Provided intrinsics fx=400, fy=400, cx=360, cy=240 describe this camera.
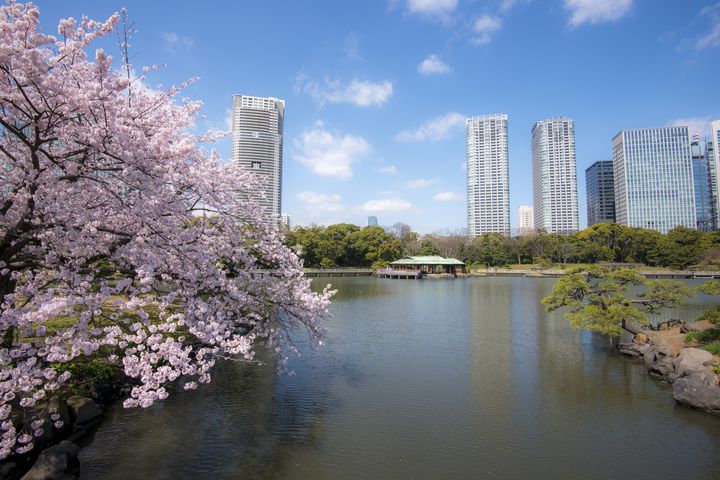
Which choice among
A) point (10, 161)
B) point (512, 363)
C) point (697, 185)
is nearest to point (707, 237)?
point (697, 185)

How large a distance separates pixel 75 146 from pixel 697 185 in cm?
11659

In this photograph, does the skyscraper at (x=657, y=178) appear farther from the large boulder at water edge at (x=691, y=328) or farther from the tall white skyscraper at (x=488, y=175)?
the large boulder at water edge at (x=691, y=328)

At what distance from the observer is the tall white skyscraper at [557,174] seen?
117125 mm

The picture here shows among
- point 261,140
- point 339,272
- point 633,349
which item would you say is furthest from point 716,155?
point 633,349

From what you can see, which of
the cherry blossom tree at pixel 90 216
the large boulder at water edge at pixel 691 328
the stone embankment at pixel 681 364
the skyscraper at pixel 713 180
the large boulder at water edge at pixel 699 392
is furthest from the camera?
the skyscraper at pixel 713 180

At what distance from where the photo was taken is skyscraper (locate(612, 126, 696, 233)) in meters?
87.6

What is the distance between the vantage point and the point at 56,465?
6121mm

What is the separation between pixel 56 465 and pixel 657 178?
112124mm

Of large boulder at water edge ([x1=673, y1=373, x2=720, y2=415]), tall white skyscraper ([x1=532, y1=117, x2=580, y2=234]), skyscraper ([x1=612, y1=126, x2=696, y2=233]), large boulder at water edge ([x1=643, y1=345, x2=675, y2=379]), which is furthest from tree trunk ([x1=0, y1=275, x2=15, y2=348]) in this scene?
tall white skyscraper ([x1=532, y1=117, x2=580, y2=234])

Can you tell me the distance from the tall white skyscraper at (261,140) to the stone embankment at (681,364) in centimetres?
1049

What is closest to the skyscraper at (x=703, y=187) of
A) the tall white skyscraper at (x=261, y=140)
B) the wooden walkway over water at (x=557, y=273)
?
the wooden walkway over water at (x=557, y=273)

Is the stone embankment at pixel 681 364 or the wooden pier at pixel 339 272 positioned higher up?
Answer: the wooden pier at pixel 339 272

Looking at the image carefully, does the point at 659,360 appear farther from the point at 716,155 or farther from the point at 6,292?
the point at 716,155

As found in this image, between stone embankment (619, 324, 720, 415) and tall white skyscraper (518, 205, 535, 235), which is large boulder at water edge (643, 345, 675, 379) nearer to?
stone embankment (619, 324, 720, 415)
